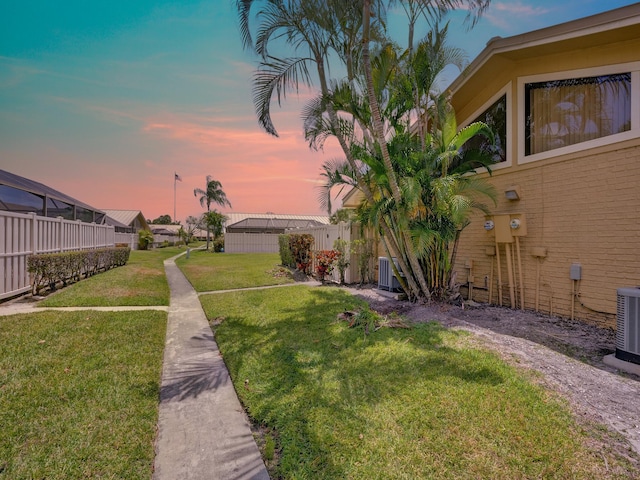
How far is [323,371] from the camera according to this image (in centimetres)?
387

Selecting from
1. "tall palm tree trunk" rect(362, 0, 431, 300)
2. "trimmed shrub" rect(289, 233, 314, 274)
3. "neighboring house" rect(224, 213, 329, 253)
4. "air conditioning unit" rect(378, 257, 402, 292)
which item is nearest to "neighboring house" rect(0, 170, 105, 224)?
"trimmed shrub" rect(289, 233, 314, 274)

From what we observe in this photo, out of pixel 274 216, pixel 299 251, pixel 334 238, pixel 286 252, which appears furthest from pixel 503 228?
pixel 274 216

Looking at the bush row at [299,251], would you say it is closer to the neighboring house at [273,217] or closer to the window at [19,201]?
the window at [19,201]

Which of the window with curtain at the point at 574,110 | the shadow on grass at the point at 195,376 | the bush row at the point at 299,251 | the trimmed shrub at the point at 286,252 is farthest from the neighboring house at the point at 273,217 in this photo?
the shadow on grass at the point at 195,376

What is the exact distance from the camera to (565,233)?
573cm

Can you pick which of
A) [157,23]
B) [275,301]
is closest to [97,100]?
[157,23]

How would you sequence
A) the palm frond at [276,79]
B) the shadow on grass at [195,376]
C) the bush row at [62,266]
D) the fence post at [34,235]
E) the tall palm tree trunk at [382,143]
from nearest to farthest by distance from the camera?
the shadow on grass at [195,376]
the tall palm tree trunk at [382,143]
the palm frond at [276,79]
the bush row at [62,266]
the fence post at [34,235]

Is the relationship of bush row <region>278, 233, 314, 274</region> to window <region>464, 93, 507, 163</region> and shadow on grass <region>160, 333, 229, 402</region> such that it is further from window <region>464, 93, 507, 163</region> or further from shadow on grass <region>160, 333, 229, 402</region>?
shadow on grass <region>160, 333, 229, 402</region>

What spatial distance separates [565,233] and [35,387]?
8161 mm

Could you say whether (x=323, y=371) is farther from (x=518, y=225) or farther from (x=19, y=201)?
(x=19, y=201)

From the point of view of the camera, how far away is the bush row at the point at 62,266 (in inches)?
316

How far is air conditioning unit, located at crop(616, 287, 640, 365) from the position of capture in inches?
144

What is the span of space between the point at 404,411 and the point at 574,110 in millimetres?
6363

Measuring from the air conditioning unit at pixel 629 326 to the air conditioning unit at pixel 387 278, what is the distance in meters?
4.59
